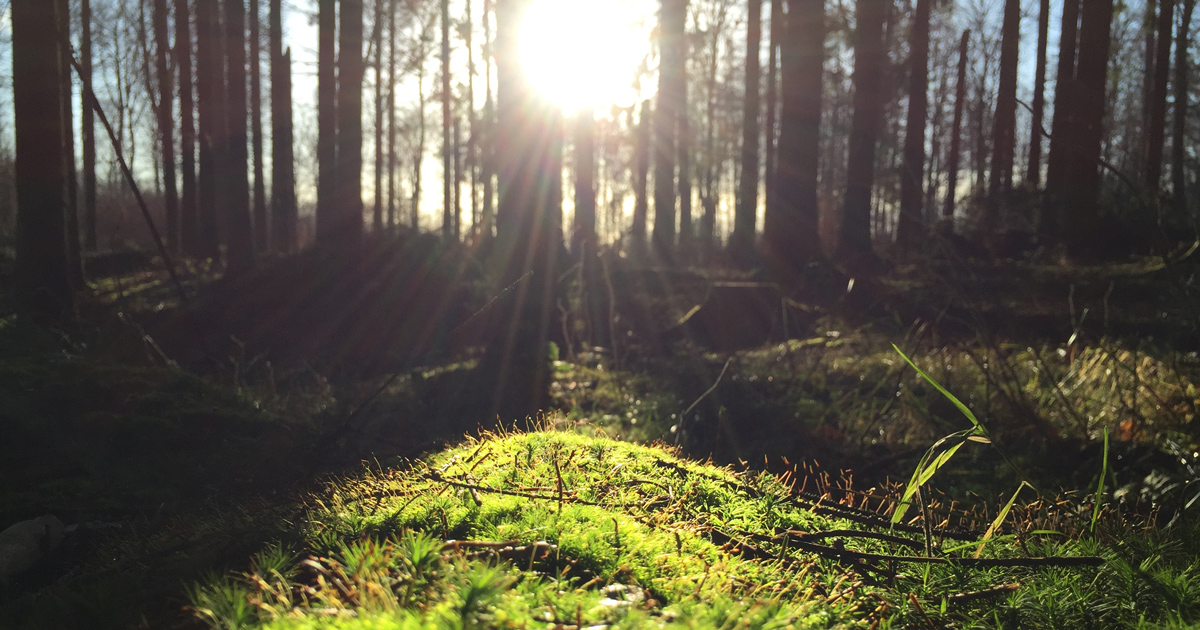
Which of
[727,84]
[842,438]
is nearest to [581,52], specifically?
[842,438]

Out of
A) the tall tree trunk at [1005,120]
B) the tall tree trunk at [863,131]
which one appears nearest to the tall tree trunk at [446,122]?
the tall tree trunk at [863,131]

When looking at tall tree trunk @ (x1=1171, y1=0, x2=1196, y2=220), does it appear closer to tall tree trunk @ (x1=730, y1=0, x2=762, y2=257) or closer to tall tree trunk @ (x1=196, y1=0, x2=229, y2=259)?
tall tree trunk @ (x1=730, y1=0, x2=762, y2=257)

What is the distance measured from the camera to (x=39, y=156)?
7.71 metres

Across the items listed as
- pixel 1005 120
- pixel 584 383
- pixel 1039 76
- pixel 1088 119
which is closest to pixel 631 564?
pixel 584 383

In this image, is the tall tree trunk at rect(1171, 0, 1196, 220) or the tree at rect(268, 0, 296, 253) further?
the tall tree trunk at rect(1171, 0, 1196, 220)

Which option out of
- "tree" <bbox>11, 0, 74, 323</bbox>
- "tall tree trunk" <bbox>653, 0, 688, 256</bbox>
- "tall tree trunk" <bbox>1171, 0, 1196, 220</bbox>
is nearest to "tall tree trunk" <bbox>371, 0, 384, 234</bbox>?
"tall tree trunk" <bbox>653, 0, 688, 256</bbox>

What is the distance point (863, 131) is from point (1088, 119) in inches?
141

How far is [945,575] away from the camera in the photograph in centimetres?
227

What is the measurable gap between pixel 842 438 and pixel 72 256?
30.3ft

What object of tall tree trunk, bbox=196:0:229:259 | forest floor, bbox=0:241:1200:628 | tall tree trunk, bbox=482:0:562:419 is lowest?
forest floor, bbox=0:241:1200:628

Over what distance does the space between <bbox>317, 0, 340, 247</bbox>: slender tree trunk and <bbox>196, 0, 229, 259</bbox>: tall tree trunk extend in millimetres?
1853

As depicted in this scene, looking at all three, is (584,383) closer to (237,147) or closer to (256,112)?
(237,147)

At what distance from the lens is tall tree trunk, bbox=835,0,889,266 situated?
11258 millimetres

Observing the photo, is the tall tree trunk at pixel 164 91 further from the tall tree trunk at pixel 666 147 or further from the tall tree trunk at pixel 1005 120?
the tall tree trunk at pixel 1005 120
